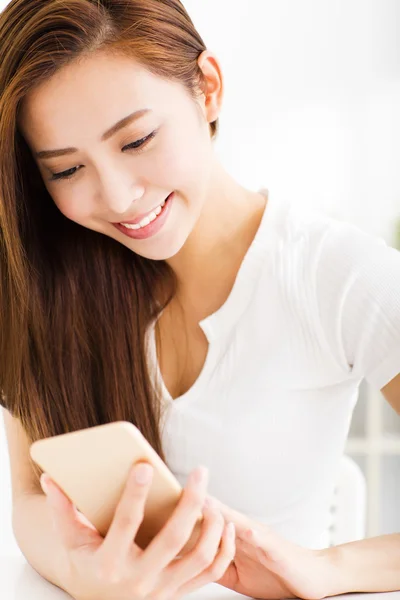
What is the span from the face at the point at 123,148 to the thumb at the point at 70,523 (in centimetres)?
39

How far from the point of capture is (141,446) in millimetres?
690

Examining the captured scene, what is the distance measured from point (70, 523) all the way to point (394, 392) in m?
0.47

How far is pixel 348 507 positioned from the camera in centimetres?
138

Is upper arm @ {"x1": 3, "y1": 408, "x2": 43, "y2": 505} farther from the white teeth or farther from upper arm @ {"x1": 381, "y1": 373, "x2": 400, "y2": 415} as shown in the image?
upper arm @ {"x1": 381, "y1": 373, "x2": 400, "y2": 415}

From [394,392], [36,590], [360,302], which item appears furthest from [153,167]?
[36,590]

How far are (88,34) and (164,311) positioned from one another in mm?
473

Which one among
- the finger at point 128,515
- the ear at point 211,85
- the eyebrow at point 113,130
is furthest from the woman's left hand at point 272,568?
the ear at point 211,85

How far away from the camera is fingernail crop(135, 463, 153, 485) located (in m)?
0.69

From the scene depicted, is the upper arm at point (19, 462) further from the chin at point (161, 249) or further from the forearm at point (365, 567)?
the forearm at point (365, 567)

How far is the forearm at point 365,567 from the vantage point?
0.87m

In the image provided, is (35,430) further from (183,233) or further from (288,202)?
(288,202)

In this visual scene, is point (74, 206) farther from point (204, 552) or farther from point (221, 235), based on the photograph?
point (204, 552)

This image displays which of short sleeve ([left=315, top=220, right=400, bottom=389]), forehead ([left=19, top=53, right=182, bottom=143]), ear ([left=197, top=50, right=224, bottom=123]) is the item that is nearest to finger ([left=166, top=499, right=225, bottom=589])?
short sleeve ([left=315, top=220, right=400, bottom=389])

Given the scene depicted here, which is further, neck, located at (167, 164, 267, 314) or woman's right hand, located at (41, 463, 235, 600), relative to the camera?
neck, located at (167, 164, 267, 314)
